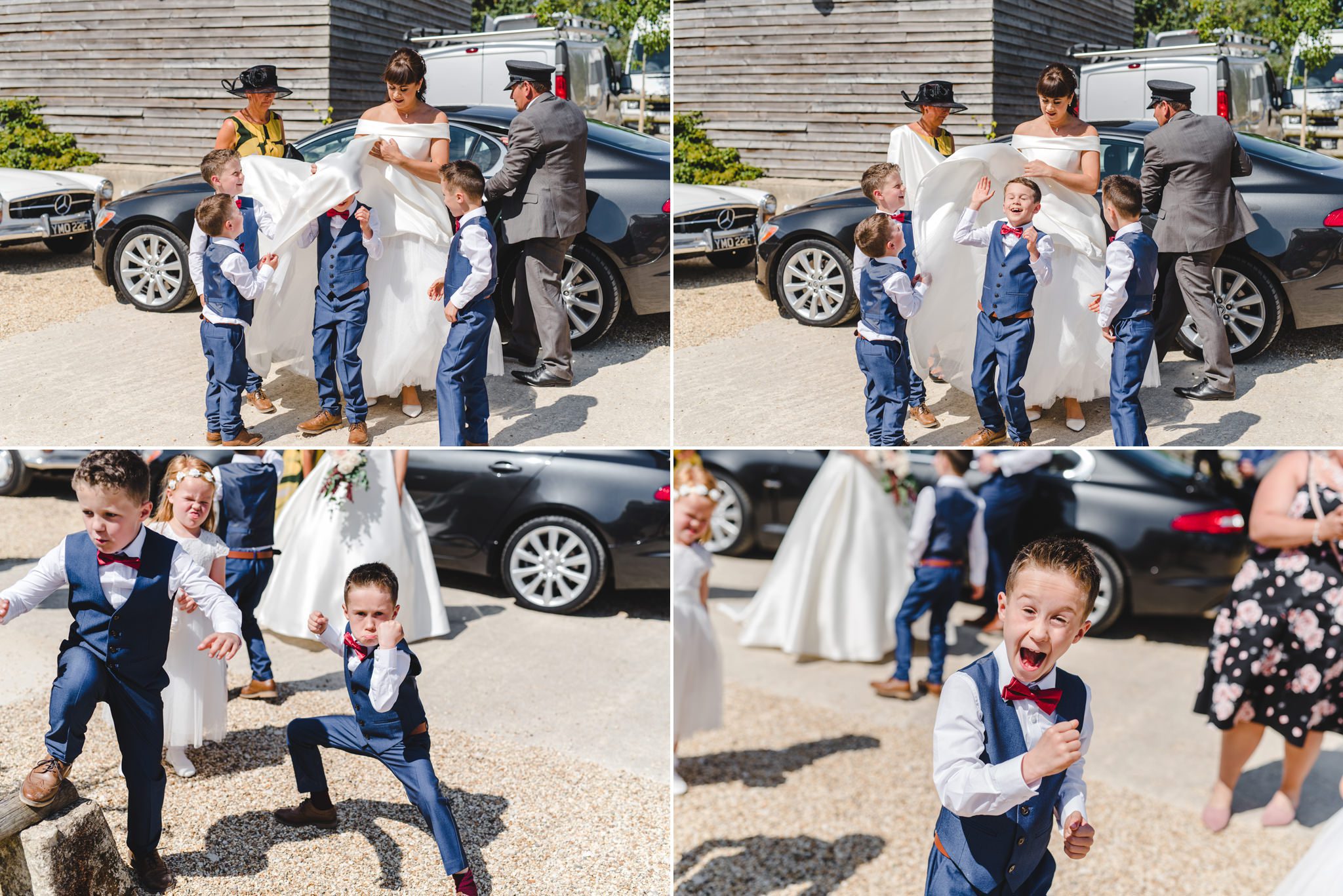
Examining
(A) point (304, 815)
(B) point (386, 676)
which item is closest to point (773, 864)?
(A) point (304, 815)

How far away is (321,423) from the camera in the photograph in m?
5.13

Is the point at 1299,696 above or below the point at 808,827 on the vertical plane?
above

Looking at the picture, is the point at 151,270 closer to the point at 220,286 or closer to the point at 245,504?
the point at 220,286

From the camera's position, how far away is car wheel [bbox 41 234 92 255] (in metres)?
8.05

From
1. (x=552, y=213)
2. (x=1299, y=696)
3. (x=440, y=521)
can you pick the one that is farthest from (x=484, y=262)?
(x=1299, y=696)

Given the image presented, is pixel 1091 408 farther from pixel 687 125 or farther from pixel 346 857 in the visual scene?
pixel 346 857

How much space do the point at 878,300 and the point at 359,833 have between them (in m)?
2.95

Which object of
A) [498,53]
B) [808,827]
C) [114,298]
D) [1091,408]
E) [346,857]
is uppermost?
[498,53]

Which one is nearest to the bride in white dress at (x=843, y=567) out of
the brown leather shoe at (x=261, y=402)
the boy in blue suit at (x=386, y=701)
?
the brown leather shoe at (x=261, y=402)

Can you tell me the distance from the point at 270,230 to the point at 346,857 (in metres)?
2.77

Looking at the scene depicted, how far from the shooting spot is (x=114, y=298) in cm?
667

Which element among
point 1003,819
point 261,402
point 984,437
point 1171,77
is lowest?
point 1003,819

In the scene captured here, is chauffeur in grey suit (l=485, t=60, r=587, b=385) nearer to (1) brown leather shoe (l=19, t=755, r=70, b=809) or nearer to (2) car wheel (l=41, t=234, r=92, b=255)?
(1) brown leather shoe (l=19, t=755, r=70, b=809)

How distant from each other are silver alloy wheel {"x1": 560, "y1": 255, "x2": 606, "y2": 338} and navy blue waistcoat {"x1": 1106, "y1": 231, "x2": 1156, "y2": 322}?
273cm
